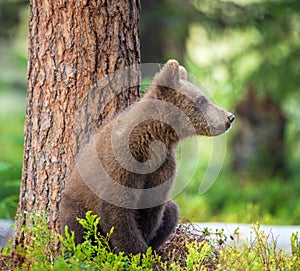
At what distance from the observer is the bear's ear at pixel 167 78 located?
4910 millimetres

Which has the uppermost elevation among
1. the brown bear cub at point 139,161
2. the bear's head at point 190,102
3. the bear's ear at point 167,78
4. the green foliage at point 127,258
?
the bear's ear at point 167,78

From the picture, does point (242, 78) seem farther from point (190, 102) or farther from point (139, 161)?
point (139, 161)

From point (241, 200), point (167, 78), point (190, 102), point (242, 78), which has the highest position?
point (242, 78)

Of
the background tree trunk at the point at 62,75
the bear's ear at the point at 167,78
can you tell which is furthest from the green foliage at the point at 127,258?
the bear's ear at the point at 167,78

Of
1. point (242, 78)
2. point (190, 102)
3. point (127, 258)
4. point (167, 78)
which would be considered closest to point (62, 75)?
point (167, 78)

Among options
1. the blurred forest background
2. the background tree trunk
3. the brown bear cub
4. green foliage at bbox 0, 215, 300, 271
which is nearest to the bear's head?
the brown bear cub

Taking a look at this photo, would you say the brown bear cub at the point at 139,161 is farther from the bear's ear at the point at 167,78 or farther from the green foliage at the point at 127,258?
the green foliage at the point at 127,258

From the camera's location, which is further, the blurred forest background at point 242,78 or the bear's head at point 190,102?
the blurred forest background at point 242,78

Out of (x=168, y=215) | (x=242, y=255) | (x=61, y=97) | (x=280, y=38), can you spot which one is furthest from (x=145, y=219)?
(x=280, y=38)

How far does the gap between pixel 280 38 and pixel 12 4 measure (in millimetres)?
4863

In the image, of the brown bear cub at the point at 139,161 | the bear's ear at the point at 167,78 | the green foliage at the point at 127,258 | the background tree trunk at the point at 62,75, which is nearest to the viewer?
the green foliage at the point at 127,258

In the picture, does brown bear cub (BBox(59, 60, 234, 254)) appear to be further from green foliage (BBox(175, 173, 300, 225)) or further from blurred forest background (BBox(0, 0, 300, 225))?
green foliage (BBox(175, 173, 300, 225))

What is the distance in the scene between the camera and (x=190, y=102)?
198 inches

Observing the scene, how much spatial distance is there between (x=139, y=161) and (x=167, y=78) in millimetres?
703
